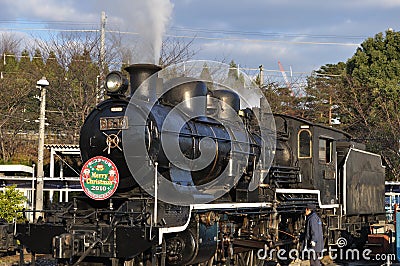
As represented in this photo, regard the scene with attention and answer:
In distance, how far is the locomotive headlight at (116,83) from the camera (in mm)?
8992

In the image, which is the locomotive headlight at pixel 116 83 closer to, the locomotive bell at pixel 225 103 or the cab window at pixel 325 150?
the locomotive bell at pixel 225 103

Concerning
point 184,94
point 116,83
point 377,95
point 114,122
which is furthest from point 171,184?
point 377,95

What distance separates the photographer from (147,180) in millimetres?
8789

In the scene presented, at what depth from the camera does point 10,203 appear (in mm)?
15977

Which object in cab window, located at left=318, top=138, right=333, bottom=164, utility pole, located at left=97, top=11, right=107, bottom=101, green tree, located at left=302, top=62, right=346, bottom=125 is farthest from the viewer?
green tree, located at left=302, top=62, right=346, bottom=125

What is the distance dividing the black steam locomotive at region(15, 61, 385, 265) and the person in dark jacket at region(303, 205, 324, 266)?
3.33 ft

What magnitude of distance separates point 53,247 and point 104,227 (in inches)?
30.4

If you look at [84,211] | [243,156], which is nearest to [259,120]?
[243,156]

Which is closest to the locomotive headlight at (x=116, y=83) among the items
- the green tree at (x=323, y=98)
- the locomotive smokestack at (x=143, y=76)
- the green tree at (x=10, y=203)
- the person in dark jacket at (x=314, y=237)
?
the locomotive smokestack at (x=143, y=76)

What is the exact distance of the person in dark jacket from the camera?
10133 mm

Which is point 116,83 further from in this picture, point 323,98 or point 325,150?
point 323,98

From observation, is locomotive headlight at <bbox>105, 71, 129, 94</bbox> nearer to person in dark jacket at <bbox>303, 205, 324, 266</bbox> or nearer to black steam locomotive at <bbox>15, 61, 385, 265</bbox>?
black steam locomotive at <bbox>15, 61, 385, 265</bbox>

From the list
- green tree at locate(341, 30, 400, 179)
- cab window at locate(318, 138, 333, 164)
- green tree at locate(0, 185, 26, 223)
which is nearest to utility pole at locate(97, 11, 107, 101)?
green tree at locate(0, 185, 26, 223)

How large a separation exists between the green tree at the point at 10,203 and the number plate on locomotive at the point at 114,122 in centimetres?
806
